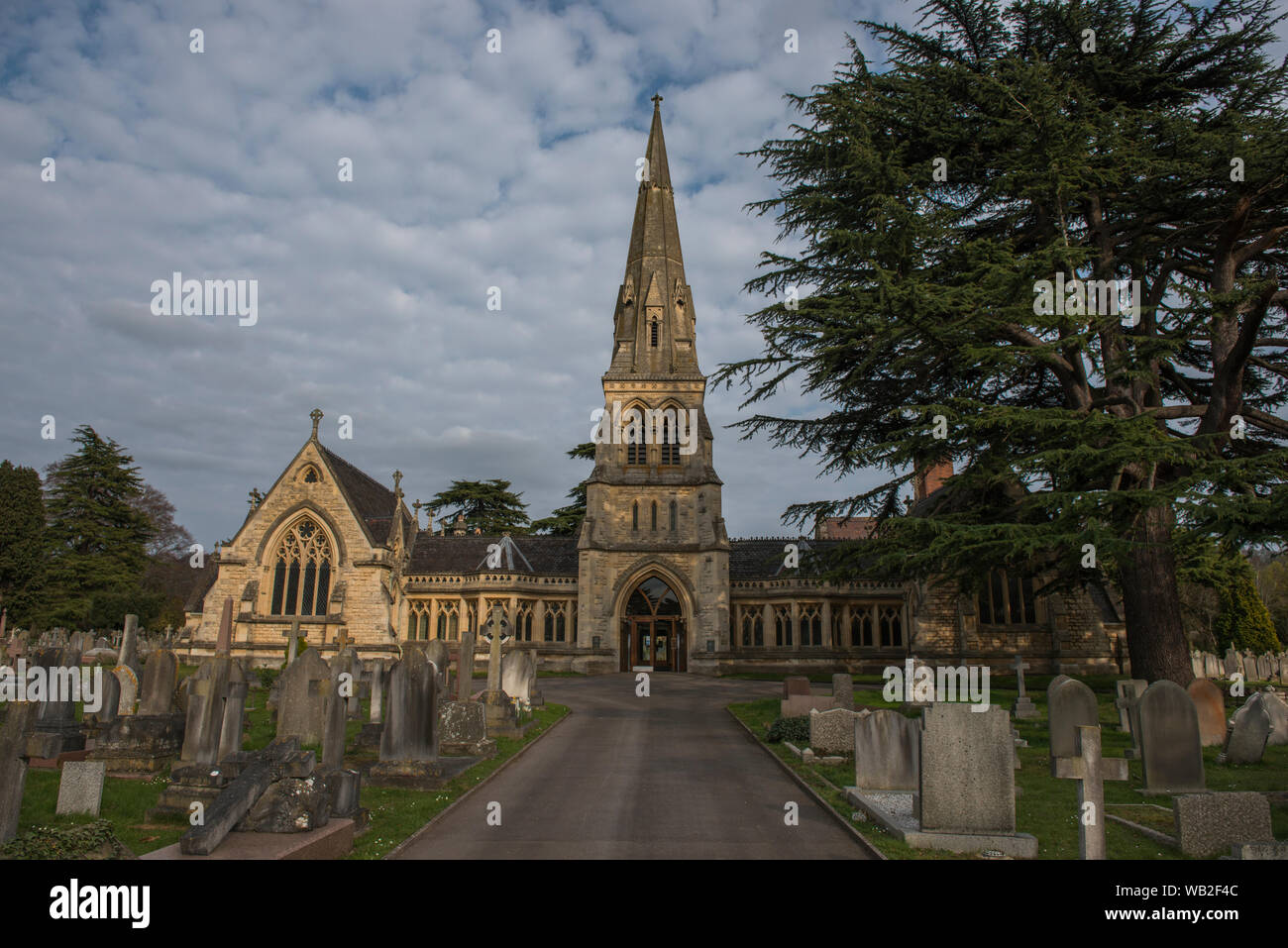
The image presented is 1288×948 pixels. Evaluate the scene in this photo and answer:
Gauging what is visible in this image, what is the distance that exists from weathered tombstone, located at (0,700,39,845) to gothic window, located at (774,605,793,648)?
29.1m

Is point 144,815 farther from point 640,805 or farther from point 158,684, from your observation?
point 640,805

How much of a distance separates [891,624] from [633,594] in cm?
1148

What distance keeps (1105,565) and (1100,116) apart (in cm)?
997

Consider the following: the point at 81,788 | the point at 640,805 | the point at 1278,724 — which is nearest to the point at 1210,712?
the point at 1278,724

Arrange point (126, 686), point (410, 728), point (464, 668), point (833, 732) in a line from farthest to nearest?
point (464, 668), point (126, 686), point (833, 732), point (410, 728)

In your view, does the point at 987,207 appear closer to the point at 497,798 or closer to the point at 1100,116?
the point at 1100,116

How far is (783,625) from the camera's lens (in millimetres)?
33188

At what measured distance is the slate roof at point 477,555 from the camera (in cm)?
3559

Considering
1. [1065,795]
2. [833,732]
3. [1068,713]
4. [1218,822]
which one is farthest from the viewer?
[833,732]

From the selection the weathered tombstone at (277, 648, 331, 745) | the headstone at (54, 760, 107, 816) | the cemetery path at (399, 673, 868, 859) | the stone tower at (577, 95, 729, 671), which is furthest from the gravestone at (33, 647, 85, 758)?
the stone tower at (577, 95, 729, 671)

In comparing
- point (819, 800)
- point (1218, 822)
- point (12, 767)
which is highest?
point (12, 767)

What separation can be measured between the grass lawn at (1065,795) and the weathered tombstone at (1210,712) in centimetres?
23

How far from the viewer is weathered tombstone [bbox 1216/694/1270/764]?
11734 mm
